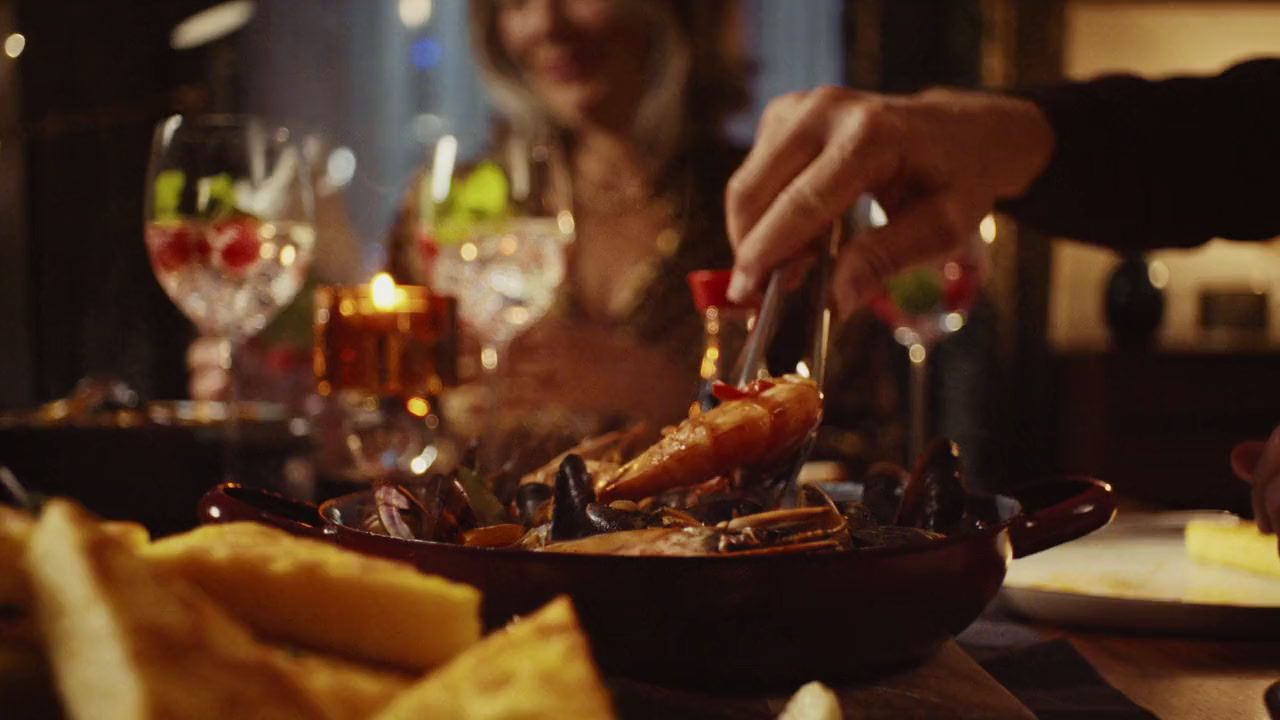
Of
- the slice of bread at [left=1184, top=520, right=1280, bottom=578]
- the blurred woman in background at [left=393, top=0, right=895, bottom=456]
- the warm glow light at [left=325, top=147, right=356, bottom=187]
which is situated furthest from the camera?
the warm glow light at [left=325, top=147, right=356, bottom=187]

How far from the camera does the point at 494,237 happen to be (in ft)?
5.66

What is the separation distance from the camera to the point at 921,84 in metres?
4.74

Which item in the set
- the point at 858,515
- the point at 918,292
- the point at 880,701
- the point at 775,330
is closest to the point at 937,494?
the point at 858,515

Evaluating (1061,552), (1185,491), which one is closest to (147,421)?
(1061,552)

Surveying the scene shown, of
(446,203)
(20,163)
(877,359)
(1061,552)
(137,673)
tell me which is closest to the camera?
(137,673)

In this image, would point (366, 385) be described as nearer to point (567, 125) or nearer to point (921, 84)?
point (567, 125)

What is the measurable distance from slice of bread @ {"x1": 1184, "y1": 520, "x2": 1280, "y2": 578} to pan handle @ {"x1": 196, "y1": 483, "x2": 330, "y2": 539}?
0.73 meters

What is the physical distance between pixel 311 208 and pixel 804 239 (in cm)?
66

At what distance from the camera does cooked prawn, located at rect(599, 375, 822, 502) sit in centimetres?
77

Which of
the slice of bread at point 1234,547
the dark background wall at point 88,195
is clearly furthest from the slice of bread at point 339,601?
the dark background wall at point 88,195

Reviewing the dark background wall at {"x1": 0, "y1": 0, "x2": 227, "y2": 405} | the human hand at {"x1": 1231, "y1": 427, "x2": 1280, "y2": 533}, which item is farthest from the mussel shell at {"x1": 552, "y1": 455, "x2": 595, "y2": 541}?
the dark background wall at {"x1": 0, "y1": 0, "x2": 227, "y2": 405}

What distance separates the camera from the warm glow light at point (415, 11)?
18.4ft

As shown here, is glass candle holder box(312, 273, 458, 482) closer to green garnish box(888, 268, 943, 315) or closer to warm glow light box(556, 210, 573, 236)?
warm glow light box(556, 210, 573, 236)

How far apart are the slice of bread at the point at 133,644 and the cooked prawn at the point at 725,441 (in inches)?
17.2
